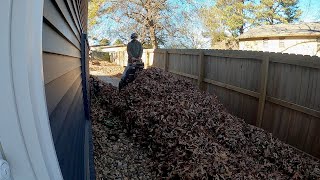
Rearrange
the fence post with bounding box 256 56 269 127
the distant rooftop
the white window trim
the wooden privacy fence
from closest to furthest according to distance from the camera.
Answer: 1. the white window trim
2. the wooden privacy fence
3. the fence post with bounding box 256 56 269 127
4. the distant rooftop

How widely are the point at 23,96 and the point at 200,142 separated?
3621 millimetres

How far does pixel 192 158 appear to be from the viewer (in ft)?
12.5

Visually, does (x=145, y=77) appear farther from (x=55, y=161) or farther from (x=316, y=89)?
(x=55, y=161)

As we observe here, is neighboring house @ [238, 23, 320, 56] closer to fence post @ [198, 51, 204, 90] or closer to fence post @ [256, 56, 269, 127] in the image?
fence post @ [198, 51, 204, 90]

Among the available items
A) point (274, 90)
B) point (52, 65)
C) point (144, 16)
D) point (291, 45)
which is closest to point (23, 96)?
point (52, 65)

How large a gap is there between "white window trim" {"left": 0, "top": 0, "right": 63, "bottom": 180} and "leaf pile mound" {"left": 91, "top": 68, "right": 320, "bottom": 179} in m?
3.01

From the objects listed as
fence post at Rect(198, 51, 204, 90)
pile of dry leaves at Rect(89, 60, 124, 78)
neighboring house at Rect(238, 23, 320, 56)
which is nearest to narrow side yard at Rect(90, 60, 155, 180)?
fence post at Rect(198, 51, 204, 90)

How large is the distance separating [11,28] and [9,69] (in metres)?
0.10

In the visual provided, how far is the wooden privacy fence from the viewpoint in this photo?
4.84 m

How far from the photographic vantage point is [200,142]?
13.6ft

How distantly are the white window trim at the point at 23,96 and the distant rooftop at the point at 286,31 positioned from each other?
80.8 feet

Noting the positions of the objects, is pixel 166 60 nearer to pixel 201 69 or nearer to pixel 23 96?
pixel 201 69

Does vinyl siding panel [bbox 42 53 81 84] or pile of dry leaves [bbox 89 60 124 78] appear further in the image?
pile of dry leaves [bbox 89 60 124 78]

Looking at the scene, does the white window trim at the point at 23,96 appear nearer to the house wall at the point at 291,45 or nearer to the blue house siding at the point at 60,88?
the blue house siding at the point at 60,88
